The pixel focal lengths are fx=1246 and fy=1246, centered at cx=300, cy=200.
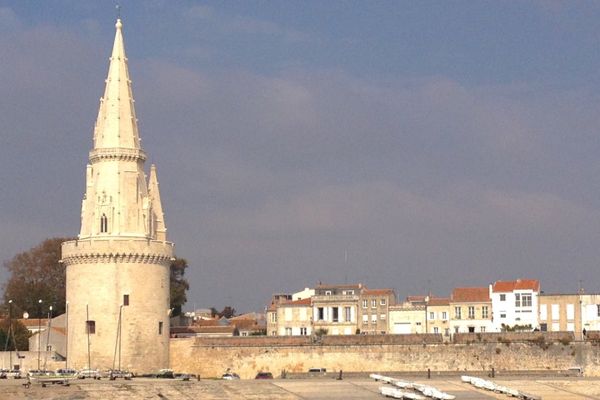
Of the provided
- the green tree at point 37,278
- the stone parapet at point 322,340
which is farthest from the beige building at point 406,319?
the green tree at point 37,278

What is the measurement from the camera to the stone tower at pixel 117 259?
209 feet

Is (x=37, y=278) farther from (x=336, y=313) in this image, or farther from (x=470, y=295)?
(x=470, y=295)

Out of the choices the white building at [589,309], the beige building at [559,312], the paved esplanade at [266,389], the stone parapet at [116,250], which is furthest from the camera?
the beige building at [559,312]

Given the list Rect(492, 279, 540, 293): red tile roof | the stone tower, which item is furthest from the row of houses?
the stone tower

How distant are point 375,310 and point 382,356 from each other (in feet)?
59.2

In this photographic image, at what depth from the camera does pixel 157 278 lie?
2569 inches

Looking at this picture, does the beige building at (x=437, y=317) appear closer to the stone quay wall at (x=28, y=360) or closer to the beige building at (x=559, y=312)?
the beige building at (x=559, y=312)

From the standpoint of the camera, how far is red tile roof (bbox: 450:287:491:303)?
83.8m

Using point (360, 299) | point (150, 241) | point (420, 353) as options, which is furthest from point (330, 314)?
point (150, 241)

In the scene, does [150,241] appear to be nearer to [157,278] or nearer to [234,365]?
[157,278]

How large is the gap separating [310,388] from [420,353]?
11953mm

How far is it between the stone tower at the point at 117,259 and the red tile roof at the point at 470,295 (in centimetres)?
2525

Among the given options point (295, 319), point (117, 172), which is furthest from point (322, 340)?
point (295, 319)

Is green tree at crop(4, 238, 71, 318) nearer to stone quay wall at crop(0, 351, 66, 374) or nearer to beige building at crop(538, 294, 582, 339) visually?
stone quay wall at crop(0, 351, 66, 374)
